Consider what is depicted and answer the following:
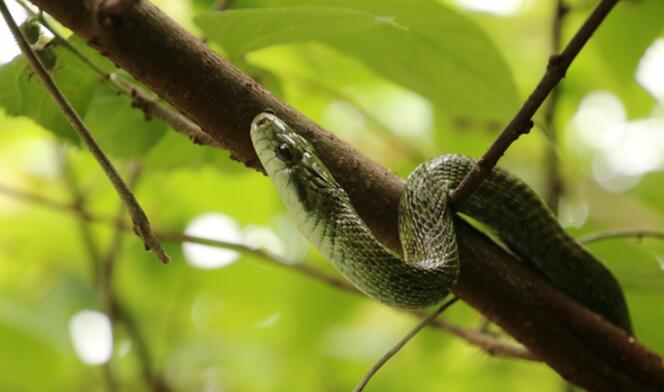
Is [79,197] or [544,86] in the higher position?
[544,86]

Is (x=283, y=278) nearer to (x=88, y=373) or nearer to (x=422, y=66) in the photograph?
(x=88, y=373)

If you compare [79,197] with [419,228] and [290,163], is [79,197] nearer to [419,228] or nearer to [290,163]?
[290,163]

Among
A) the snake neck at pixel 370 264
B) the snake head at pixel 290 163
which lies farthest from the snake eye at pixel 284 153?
the snake neck at pixel 370 264

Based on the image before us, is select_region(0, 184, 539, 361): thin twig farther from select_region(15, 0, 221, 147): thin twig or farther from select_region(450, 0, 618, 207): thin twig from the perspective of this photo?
select_region(450, 0, 618, 207): thin twig

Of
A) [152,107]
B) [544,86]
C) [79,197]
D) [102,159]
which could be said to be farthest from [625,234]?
[79,197]

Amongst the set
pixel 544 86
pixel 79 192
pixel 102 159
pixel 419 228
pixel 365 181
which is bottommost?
pixel 79 192

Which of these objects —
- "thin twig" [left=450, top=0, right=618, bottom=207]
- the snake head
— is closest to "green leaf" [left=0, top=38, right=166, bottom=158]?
the snake head

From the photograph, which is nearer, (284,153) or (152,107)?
(284,153)
